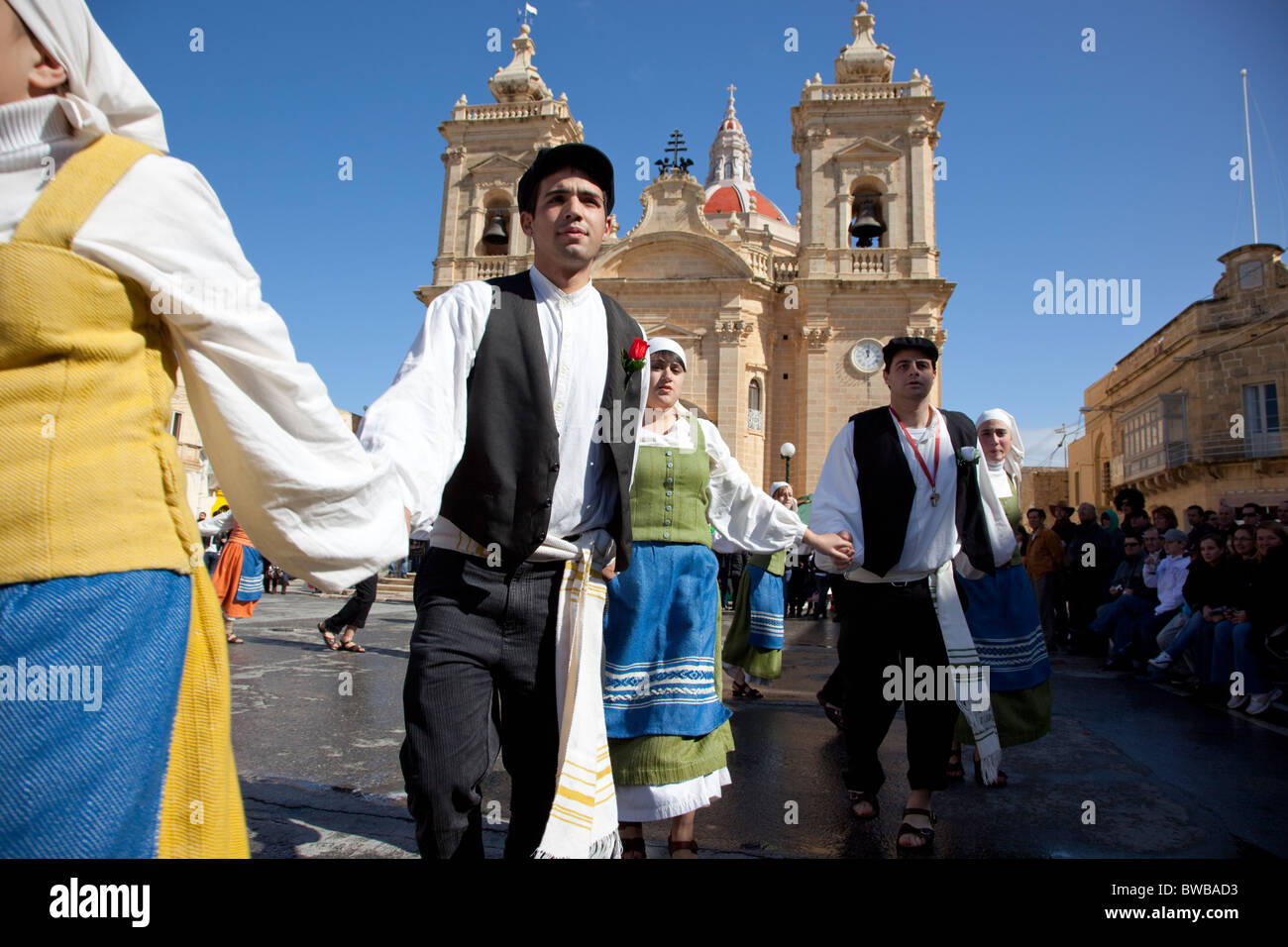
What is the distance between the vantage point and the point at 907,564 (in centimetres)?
356

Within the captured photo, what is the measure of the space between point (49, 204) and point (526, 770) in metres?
1.68

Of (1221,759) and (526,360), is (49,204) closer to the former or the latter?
(526,360)

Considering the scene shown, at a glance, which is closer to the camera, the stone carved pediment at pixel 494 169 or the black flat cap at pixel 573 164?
the black flat cap at pixel 573 164

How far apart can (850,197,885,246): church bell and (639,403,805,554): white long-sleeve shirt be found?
25733mm

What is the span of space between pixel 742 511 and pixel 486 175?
1097 inches

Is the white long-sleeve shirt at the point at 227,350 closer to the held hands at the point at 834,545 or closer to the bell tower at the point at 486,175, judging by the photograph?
the held hands at the point at 834,545

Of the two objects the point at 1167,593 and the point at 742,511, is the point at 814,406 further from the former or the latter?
the point at 742,511

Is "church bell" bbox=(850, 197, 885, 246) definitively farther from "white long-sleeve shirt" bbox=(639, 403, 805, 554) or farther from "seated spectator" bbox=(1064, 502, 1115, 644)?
"white long-sleeve shirt" bbox=(639, 403, 805, 554)

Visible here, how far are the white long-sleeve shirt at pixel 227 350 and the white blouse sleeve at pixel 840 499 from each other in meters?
2.58

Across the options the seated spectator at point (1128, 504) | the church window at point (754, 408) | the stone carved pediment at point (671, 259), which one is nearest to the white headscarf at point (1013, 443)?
the seated spectator at point (1128, 504)

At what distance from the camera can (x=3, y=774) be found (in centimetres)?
99

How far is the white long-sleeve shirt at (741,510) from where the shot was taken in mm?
3555

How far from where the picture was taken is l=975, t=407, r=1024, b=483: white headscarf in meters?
5.18
